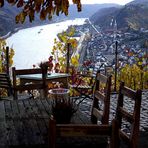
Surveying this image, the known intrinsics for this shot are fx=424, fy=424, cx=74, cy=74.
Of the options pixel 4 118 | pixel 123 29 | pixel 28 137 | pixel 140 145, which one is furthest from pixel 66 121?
pixel 123 29

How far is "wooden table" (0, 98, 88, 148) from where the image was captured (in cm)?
352

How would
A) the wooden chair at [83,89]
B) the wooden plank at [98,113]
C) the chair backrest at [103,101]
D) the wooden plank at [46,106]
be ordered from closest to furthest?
the chair backrest at [103,101] → the wooden plank at [98,113] → the wooden plank at [46,106] → the wooden chair at [83,89]

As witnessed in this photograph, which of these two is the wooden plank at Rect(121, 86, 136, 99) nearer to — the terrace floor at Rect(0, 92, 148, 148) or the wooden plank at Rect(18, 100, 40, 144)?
the terrace floor at Rect(0, 92, 148, 148)

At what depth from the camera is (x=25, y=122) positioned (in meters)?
4.15

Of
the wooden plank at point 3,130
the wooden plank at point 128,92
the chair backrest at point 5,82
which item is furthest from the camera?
the chair backrest at point 5,82

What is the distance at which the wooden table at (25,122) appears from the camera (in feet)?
11.5

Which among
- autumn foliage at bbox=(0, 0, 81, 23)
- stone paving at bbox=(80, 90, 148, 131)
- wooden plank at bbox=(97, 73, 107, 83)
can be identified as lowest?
stone paving at bbox=(80, 90, 148, 131)

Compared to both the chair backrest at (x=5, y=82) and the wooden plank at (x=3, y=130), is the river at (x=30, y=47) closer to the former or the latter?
the chair backrest at (x=5, y=82)

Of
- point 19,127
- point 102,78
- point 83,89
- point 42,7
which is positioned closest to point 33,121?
point 19,127

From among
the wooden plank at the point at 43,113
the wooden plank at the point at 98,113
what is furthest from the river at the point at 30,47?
the wooden plank at the point at 98,113

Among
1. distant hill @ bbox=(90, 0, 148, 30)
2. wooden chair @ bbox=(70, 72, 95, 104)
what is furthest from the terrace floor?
distant hill @ bbox=(90, 0, 148, 30)

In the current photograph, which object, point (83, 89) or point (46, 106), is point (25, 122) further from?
point (83, 89)

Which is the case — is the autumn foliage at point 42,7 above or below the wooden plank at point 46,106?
above

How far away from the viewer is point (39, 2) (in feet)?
11.8
